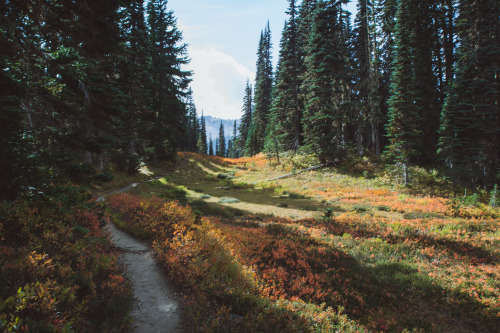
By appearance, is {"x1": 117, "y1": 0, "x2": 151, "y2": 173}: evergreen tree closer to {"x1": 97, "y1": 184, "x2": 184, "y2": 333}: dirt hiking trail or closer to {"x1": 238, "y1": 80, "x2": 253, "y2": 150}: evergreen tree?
{"x1": 97, "y1": 184, "x2": 184, "y2": 333}: dirt hiking trail

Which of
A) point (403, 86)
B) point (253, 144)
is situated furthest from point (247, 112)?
point (403, 86)

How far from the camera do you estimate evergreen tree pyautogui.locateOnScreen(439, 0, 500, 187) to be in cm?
2317

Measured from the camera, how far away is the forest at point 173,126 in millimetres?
4930

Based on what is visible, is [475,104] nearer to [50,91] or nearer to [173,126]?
[50,91]

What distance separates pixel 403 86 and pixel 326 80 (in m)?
8.85

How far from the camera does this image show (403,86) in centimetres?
2512

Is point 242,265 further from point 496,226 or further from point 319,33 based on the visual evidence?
point 319,33

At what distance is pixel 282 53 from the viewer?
39125mm

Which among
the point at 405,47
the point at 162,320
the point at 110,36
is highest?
the point at 405,47

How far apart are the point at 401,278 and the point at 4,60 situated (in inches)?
495

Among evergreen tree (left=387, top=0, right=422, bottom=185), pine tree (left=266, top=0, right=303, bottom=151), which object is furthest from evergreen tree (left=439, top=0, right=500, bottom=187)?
pine tree (left=266, top=0, right=303, bottom=151)

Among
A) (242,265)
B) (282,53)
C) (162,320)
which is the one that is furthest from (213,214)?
(282,53)

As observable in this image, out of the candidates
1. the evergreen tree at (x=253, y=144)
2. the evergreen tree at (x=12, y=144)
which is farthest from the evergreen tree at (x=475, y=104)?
the evergreen tree at (x=253, y=144)

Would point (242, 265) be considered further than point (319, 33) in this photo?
No
